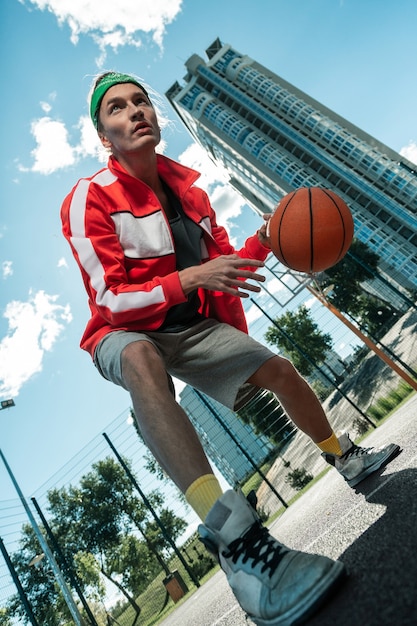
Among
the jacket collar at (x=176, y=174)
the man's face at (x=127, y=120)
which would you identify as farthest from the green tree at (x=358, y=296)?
the man's face at (x=127, y=120)

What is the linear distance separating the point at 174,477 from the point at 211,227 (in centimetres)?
140

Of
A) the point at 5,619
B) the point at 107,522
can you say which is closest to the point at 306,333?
the point at 107,522

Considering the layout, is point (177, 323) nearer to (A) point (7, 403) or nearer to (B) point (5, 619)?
(A) point (7, 403)

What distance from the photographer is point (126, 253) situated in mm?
1832

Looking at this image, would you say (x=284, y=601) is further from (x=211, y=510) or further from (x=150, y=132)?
(x=150, y=132)

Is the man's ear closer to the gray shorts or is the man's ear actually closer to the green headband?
the green headband

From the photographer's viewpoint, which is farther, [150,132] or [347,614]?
[150,132]

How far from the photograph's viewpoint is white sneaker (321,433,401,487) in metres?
2.06

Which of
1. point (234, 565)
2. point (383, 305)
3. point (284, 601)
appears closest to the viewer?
point (284, 601)

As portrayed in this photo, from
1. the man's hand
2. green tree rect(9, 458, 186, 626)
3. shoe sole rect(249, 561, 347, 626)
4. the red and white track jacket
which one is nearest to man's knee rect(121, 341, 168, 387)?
the red and white track jacket

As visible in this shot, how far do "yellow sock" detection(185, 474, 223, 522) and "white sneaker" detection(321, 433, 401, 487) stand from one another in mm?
1023

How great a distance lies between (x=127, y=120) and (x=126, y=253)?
0.68 m

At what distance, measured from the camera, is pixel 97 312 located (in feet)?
6.02

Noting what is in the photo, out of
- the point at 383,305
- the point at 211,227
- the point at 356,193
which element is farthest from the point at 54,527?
the point at 356,193
